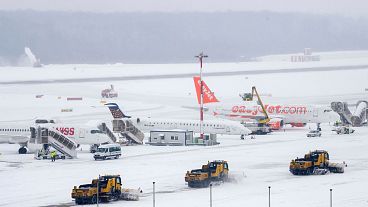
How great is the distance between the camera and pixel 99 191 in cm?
4919

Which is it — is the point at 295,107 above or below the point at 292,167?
above

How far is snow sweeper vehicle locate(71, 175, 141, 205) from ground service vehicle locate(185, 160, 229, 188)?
5539 mm

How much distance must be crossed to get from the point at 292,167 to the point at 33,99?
3698 inches

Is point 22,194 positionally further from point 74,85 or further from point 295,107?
point 74,85

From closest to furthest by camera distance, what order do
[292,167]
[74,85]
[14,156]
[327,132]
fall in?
[292,167] → [14,156] → [327,132] → [74,85]

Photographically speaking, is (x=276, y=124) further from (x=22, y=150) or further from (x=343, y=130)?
(x=22, y=150)

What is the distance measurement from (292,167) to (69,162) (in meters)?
20.8

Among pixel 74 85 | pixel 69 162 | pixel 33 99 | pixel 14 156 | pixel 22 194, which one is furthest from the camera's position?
pixel 74 85

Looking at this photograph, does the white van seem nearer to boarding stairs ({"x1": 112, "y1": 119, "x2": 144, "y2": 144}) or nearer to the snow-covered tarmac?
the snow-covered tarmac

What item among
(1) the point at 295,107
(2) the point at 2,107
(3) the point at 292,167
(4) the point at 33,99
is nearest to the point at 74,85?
(4) the point at 33,99

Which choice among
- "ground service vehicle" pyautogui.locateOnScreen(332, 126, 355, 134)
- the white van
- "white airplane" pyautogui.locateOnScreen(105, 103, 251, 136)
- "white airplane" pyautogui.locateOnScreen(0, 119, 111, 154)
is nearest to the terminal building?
"white airplane" pyautogui.locateOnScreen(105, 103, 251, 136)

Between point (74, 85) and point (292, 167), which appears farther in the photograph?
point (74, 85)

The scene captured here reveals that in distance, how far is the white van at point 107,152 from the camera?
2788 inches

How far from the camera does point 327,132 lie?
96750 millimetres
